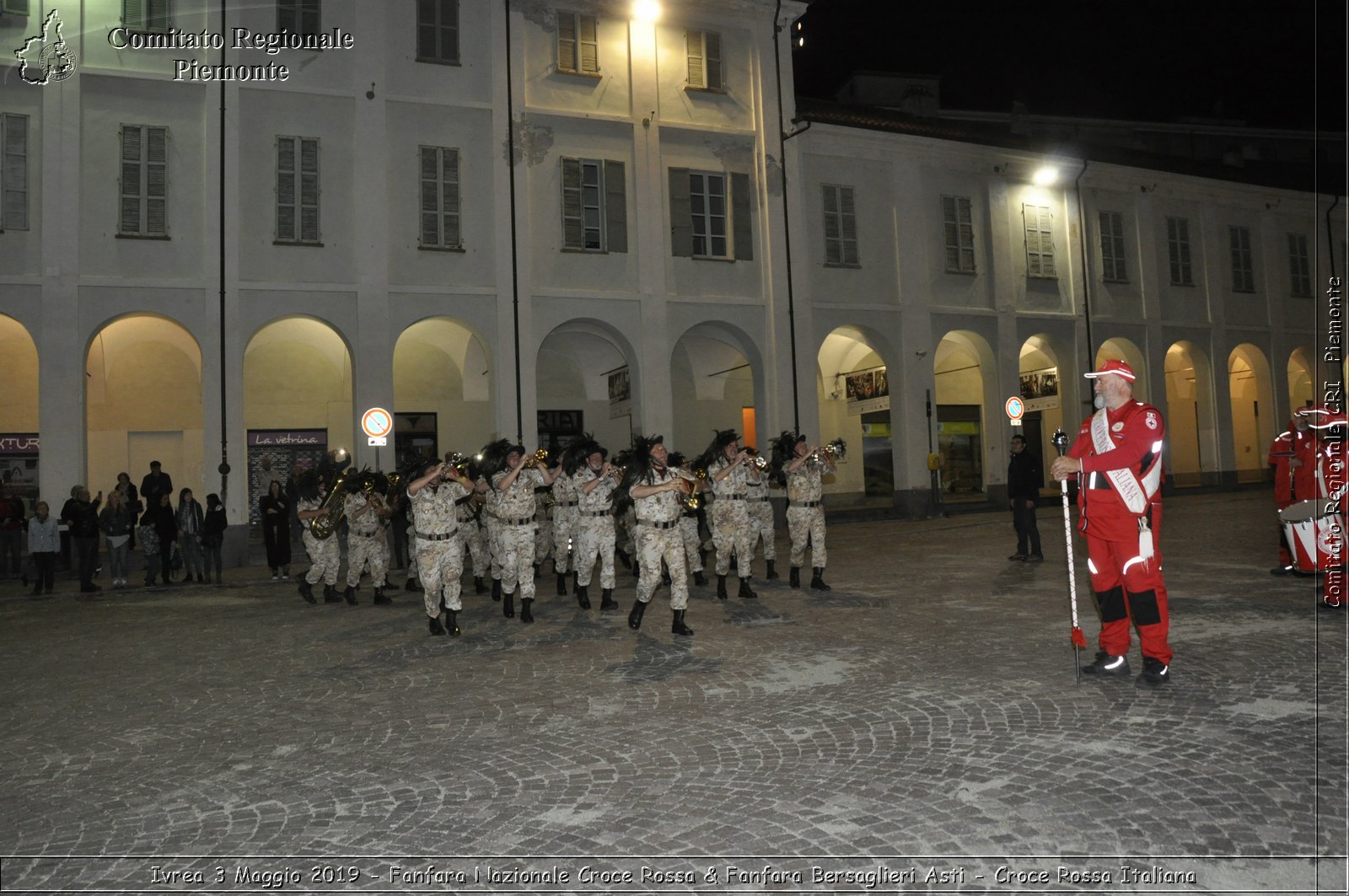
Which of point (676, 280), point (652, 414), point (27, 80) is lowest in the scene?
point (652, 414)

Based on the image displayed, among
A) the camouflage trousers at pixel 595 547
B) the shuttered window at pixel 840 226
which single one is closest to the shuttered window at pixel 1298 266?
the shuttered window at pixel 840 226

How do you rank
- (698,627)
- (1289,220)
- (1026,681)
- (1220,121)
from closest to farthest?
(1026,681)
(698,627)
(1289,220)
(1220,121)

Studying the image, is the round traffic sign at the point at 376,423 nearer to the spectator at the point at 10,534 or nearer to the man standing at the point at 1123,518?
the spectator at the point at 10,534

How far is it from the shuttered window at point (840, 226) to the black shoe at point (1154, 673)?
21.1 meters

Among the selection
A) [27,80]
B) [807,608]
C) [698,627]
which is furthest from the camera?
[27,80]

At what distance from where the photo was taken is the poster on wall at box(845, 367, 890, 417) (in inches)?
1087

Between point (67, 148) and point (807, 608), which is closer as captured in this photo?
point (807, 608)

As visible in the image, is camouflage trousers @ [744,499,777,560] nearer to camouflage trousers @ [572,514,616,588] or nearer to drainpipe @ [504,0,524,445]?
camouflage trousers @ [572,514,616,588]

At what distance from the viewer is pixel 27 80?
19766 millimetres

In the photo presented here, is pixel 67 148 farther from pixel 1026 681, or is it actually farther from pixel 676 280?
pixel 1026 681

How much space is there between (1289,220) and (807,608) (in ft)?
111

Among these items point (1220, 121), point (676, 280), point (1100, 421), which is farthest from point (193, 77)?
point (1220, 121)

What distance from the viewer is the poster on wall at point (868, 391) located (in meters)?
27.6

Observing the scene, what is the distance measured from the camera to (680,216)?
24797mm
